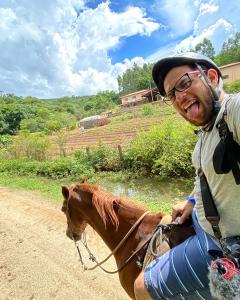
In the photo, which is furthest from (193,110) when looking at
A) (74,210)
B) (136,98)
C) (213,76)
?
(136,98)

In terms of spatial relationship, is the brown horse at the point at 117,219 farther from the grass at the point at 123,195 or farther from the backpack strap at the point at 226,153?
the grass at the point at 123,195

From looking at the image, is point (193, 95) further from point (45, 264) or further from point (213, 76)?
point (45, 264)

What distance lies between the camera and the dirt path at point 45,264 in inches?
178

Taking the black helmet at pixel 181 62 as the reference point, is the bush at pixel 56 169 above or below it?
below

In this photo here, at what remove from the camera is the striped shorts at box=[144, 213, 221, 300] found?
74.5 inches

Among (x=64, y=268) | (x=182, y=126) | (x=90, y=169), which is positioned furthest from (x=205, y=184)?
(x=90, y=169)

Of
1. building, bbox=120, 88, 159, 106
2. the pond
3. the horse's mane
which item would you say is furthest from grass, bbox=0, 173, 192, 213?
building, bbox=120, 88, 159, 106

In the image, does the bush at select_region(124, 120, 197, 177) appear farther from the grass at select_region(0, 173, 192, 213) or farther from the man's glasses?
the man's glasses

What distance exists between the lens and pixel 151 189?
10289mm

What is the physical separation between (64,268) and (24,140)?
1710 centimetres

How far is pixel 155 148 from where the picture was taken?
11.7 metres

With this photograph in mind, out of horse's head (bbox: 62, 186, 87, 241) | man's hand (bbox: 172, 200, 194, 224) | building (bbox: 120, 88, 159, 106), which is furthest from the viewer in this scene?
building (bbox: 120, 88, 159, 106)

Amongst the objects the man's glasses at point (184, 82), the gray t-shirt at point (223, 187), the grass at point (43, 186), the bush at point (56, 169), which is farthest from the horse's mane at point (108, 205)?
the bush at point (56, 169)

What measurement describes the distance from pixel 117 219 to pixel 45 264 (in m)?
2.91
